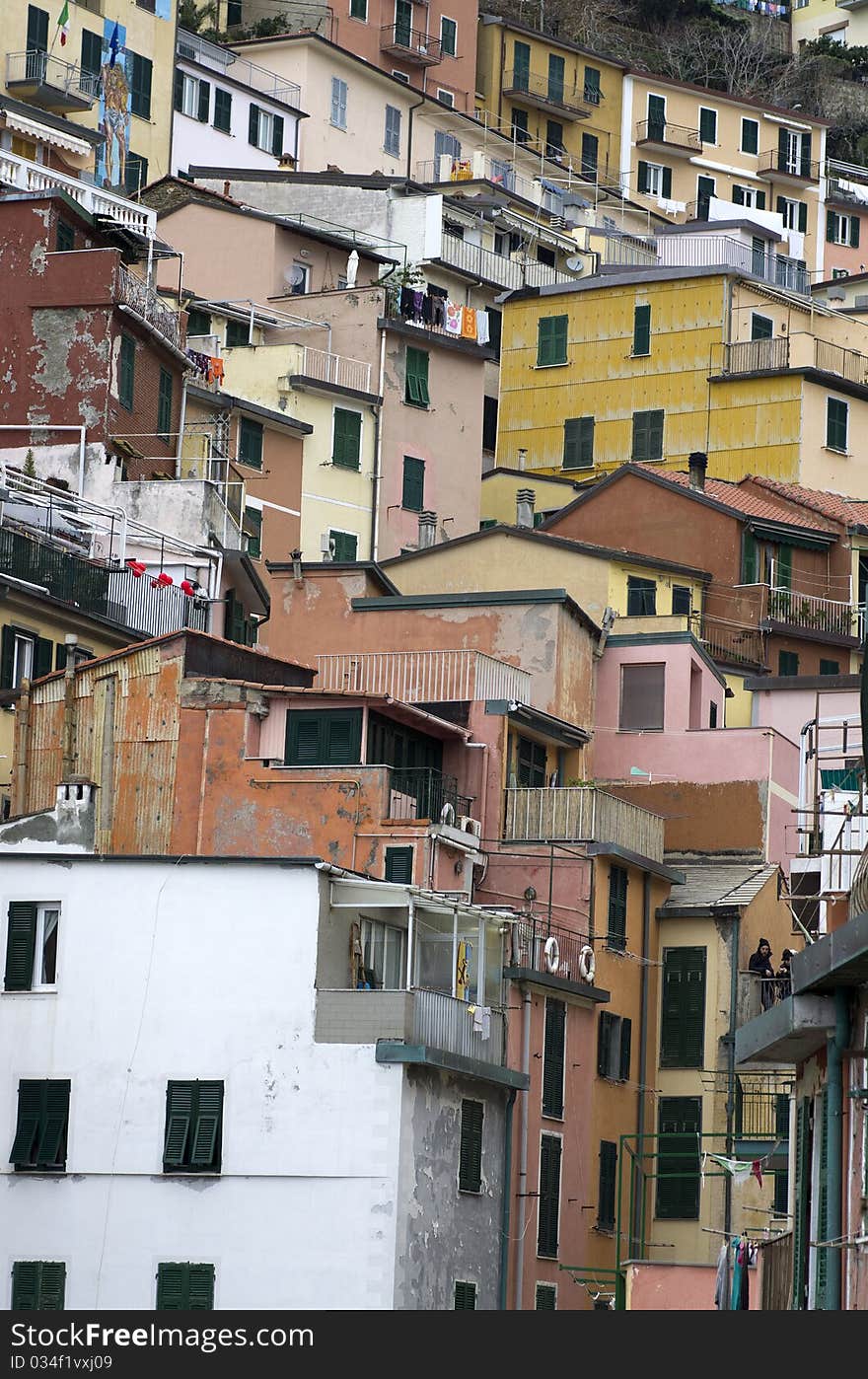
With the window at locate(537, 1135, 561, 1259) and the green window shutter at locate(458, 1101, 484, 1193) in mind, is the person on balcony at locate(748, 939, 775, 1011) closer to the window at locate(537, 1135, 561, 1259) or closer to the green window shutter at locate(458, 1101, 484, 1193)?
the window at locate(537, 1135, 561, 1259)

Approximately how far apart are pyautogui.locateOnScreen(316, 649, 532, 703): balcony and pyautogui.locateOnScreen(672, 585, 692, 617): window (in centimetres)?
1485

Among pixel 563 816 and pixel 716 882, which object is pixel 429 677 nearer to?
pixel 563 816

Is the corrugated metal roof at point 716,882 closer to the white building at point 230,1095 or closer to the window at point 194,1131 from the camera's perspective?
the white building at point 230,1095

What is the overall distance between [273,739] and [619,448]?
3411 centimetres

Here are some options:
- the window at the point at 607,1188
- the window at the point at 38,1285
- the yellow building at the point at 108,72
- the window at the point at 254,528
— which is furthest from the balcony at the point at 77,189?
the window at the point at 38,1285

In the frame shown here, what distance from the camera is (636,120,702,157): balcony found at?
115 meters

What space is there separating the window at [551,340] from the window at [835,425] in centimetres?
793

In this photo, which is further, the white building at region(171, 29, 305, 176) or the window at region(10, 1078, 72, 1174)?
the white building at region(171, 29, 305, 176)

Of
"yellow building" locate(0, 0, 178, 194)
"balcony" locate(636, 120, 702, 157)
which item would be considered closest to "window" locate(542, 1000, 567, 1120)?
"yellow building" locate(0, 0, 178, 194)

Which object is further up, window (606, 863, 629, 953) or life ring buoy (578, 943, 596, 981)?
window (606, 863, 629, 953)

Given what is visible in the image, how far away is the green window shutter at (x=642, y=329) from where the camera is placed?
83.9 metres

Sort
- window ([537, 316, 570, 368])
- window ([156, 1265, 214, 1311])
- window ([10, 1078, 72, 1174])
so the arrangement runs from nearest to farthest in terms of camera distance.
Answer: window ([156, 1265, 214, 1311]) < window ([10, 1078, 72, 1174]) < window ([537, 316, 570, 368])

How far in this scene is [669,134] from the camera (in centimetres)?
11631

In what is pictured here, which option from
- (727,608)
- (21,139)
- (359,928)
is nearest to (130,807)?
(359,928)
